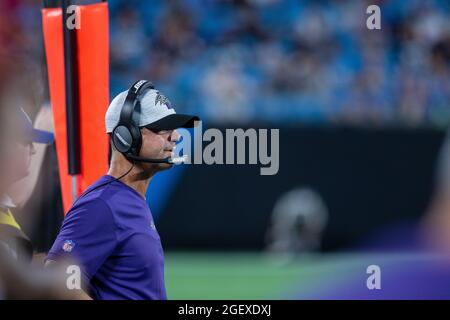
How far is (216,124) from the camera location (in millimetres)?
8250

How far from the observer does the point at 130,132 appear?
9.64 ft

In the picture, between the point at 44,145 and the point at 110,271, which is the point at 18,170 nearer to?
the point at 110,271

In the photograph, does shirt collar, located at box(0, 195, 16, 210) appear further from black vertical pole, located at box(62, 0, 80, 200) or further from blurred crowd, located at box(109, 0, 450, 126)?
blurred crowd, located at box(109, 0, 450, 126)

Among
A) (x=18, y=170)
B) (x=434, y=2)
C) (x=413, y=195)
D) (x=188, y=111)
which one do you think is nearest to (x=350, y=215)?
(x=413, y=195)

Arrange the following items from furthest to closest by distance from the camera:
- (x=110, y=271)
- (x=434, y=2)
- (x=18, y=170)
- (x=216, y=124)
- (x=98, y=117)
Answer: (x=434, y=2) < (x=216, y=124) < (x=98, y=117) < (x=110, y=271) < (x=18, y=170)

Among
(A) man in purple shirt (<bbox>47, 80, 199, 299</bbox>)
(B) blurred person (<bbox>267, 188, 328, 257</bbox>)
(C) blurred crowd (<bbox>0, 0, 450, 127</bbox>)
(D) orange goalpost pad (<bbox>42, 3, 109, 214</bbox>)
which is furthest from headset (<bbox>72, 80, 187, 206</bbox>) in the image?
(C) blurred crowd (<bbox>0, 0, 450, 127</bbox>)

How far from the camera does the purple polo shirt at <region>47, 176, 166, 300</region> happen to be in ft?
9.20

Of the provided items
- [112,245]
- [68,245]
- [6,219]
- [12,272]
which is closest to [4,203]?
[6,219]

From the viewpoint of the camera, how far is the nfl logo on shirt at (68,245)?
278 cm

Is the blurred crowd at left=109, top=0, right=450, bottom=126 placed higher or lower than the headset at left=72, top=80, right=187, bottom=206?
higher

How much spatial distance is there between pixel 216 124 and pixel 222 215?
100 cm

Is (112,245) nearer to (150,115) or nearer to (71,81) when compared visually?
(150,115)

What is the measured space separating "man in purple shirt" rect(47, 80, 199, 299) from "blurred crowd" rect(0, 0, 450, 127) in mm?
6081

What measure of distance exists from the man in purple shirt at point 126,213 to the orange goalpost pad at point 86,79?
0.10m
